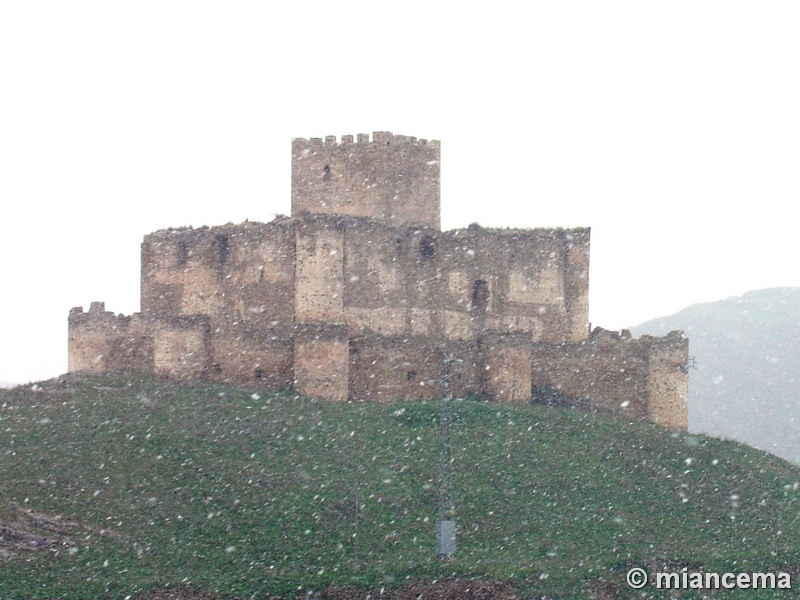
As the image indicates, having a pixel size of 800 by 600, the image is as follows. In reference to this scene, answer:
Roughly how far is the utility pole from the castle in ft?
7.50

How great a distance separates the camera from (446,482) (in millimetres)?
41344

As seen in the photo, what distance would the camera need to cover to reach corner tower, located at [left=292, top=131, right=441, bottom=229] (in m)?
51.1

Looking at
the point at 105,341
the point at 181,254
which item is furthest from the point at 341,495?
the point at 181,254

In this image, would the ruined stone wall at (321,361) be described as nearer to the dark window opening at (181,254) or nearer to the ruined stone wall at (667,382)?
the dark window opening at (181,254)

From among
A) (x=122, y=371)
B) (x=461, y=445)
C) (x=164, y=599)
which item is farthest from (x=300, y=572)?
(x=122, y=371)

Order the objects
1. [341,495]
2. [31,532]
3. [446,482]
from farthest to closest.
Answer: [446,482]
[341,495]
[31,532]

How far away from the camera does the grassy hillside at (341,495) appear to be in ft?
119

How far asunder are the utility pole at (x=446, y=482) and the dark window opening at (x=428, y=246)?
3911 millimetres

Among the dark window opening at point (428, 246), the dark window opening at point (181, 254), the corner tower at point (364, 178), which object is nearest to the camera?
the dark window opening at point (428, 246)

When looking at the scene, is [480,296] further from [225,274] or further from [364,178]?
[225,274]

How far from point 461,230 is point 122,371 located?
1170 cm

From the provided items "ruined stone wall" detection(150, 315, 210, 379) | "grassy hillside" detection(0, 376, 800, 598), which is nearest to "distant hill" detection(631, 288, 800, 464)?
"grassy hillside" detection(0, 376, 800, 598)

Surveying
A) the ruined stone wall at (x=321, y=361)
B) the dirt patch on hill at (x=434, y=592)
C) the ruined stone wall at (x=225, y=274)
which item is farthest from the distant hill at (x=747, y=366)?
the dirt patch on hill at (x=434, y=592)

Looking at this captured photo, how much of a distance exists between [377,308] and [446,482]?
9.60 metres
